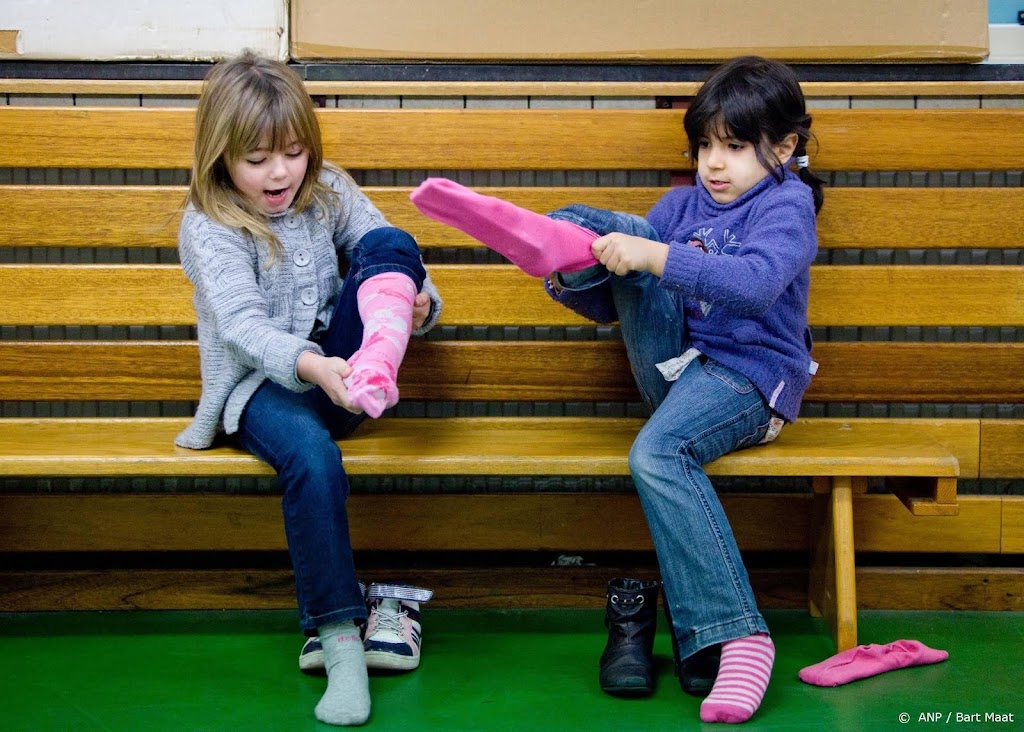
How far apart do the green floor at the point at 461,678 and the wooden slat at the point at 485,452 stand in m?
0.35

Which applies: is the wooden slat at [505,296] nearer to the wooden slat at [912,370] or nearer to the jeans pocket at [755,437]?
the wooden slat at [912,370]

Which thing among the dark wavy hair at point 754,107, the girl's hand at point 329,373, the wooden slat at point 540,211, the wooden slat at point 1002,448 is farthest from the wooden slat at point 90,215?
the wooden slat at point 1002,448

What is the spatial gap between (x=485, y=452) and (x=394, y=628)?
349mm

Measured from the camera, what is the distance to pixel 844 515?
6.81 ft

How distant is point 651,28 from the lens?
235 cm

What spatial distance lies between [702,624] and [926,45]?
1300 millimetres

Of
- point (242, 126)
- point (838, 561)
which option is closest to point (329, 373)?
point (242, 126)

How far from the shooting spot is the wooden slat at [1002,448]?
7.84 ft

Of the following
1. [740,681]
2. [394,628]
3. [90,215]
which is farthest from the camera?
[90,215]

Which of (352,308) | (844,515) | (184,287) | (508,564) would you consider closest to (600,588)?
(508,564)

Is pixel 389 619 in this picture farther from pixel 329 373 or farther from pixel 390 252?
pixel 390 252

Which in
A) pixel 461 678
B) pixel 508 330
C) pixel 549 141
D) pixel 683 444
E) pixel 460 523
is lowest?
pixel 461 678

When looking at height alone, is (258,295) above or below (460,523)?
above

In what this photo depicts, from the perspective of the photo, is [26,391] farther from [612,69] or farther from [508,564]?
[612,69]
